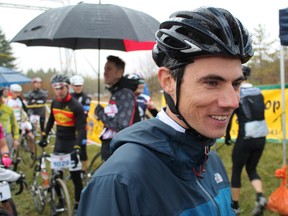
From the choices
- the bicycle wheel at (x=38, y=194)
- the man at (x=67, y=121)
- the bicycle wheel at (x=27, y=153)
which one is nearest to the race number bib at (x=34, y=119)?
the bicycle wheel at (x=27, y=153)

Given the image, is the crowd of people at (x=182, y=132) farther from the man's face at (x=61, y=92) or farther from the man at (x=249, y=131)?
the man's face at (x=61, y=92)

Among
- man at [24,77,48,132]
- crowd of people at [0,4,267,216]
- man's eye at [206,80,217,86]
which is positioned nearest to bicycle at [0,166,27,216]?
crowd of people at [0,4,267,216]

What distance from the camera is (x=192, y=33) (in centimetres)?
118

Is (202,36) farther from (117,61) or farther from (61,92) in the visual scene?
(61,92)

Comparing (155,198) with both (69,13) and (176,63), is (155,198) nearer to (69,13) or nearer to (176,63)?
(176,63)

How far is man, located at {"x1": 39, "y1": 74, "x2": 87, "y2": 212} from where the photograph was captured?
4.74 meters

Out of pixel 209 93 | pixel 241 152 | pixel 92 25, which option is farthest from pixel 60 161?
pixel 209 93

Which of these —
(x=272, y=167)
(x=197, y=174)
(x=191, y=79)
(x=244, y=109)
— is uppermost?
(x=191, y=79)

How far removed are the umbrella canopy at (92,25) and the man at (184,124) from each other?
204cm

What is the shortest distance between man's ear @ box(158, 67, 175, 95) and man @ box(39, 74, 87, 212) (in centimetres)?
351

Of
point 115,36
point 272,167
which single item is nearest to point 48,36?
point 115,36

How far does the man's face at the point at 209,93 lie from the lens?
1.11 meters

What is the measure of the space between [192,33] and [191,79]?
0.18 metres

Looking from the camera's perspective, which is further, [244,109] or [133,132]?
[244,109]
